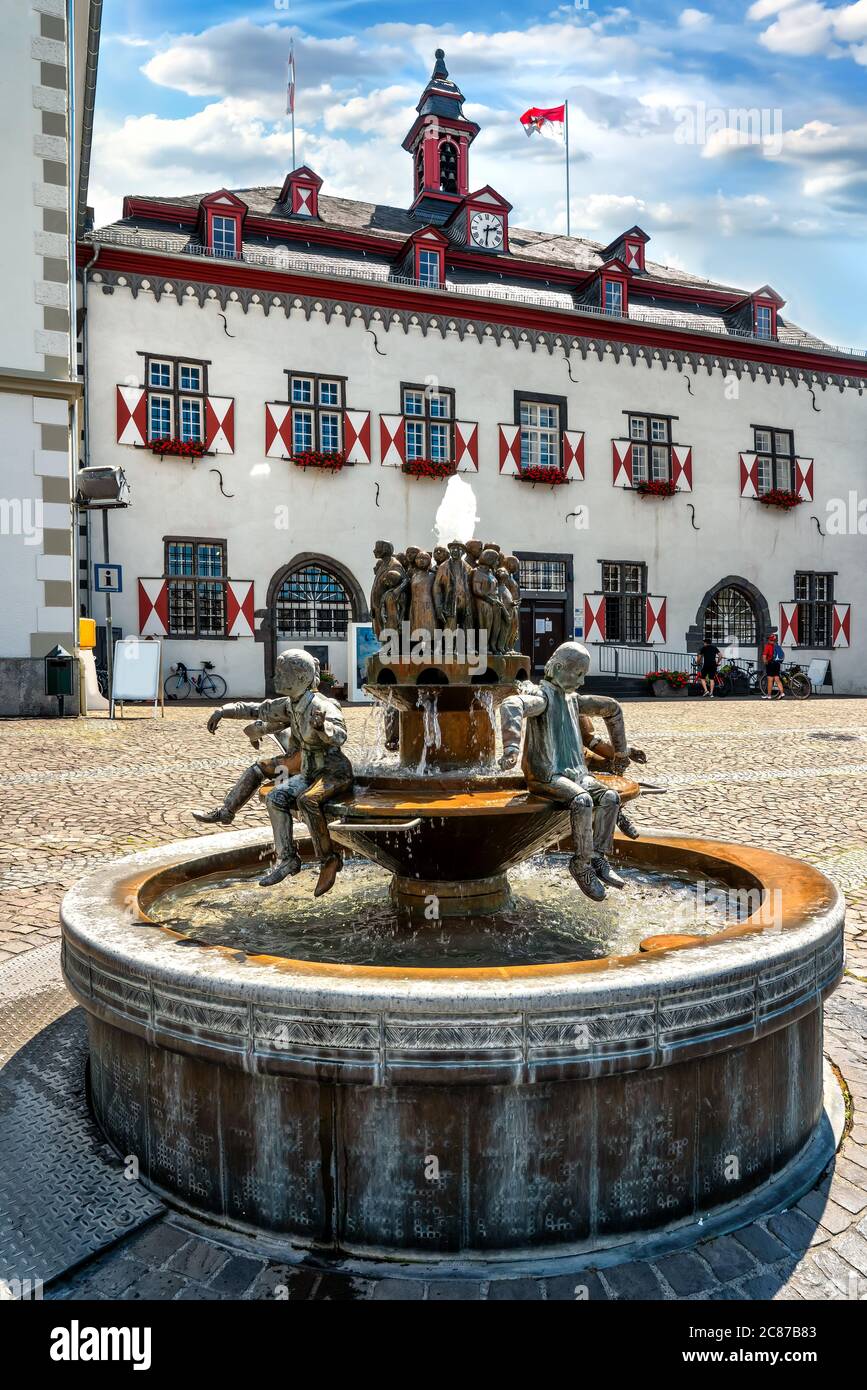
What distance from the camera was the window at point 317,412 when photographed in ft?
66.3

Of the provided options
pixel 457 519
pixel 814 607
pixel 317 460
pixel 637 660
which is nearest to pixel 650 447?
pixel 637 660

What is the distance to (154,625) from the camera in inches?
747

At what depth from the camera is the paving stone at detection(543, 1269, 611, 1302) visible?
199cm

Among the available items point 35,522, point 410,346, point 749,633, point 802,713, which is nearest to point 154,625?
point 35,522

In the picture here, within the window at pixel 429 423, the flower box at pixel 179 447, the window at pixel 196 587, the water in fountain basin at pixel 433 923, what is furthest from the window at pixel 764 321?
the water in fountain basin at pixel 433 923

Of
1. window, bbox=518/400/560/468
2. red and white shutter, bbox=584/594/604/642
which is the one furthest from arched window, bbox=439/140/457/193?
red and white shutter, bbox=584/594/604/642

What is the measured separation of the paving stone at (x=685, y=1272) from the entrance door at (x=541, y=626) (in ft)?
66.7

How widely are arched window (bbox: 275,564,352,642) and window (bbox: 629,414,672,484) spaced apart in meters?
8.23

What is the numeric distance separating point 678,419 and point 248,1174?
2419 cm

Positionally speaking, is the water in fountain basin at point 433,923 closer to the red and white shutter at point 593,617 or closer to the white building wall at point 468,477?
the white building wall at point 468,477

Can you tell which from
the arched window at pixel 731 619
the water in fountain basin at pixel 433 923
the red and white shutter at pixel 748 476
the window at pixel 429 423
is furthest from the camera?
the red and white shutter at pixel 748 476

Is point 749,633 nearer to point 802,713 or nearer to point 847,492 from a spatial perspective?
point 847,492

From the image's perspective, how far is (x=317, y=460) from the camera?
65.5ft

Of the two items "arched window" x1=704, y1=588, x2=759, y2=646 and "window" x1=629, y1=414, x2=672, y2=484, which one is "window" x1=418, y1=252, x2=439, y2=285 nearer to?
"window" x1=629, y1=414, x2=672, y2=484
